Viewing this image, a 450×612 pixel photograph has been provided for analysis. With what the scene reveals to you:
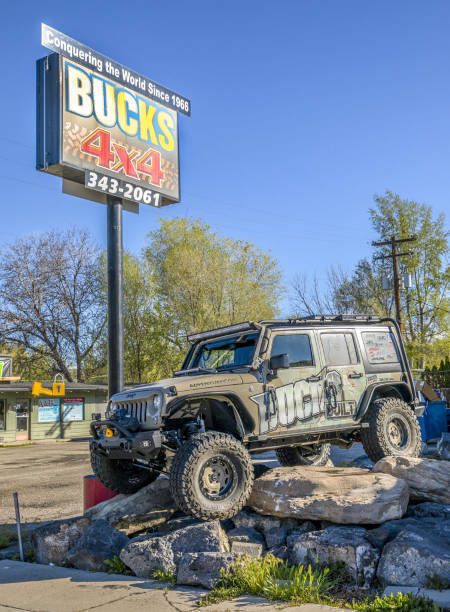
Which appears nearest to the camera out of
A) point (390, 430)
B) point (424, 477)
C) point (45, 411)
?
point (424, 477)

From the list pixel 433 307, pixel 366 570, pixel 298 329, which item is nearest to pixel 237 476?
pixel 366 570

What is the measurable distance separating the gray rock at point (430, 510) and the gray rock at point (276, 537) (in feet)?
4.97

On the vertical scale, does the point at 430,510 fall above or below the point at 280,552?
above

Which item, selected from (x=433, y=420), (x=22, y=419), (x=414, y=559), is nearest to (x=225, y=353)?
(x=414, y=559)

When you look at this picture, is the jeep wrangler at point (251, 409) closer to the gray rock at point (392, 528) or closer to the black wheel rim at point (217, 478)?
the black wheel rim at point (217, 478)

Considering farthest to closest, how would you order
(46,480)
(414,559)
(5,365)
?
(5,365) → (46,480) → (414,559)

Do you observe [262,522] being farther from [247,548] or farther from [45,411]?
[45,411]

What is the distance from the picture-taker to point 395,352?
9.14 meters

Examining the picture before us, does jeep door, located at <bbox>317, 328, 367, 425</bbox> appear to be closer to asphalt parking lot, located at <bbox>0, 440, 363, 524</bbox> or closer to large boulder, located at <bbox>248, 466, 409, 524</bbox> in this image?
large boulder, located at <bbox>248, 466, 409, 524</bbox>

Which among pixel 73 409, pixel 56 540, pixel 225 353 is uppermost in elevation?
pixel 225 353

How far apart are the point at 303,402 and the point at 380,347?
1989mm

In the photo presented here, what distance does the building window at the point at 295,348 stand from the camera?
780 centimetres

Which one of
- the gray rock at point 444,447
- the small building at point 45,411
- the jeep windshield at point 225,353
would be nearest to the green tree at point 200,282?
the small building at point 45,411

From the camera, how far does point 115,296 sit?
10688 mm
